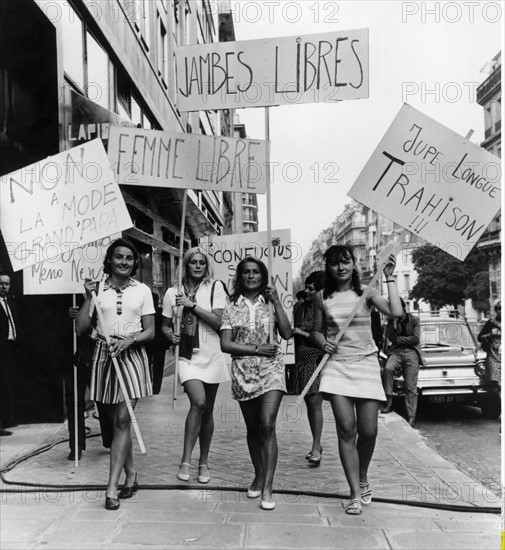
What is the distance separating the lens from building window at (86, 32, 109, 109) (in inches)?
400

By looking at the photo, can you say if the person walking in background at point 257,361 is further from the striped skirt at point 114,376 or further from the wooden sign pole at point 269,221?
the striped skirt at point 114,376

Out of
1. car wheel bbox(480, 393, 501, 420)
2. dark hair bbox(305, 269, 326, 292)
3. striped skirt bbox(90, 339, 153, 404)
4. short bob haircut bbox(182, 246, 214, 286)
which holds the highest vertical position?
short bob haircut bbox(182, 246, 214, 286)

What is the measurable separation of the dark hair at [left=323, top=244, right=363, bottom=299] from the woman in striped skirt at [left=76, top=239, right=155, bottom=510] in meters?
1.30

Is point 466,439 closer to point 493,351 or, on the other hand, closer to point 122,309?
point 493,351

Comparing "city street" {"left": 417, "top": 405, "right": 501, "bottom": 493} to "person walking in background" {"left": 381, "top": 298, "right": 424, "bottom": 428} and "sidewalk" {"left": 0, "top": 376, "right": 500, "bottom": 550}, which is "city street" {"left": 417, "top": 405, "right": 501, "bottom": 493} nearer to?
"person walking in background" {"left": 381, "top": 298, "right": 424, "bottom": 428}

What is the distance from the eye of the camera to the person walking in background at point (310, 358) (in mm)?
6277

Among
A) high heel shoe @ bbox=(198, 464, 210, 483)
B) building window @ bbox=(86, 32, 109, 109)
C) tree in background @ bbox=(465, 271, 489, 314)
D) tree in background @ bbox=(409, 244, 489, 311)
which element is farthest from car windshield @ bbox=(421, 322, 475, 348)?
tree in background @ bbox=(409, 244, 489, 311)

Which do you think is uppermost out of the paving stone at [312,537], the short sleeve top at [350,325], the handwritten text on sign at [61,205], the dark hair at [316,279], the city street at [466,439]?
the handwritten text on sign at [61,205]

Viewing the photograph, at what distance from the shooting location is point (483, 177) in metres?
4.77

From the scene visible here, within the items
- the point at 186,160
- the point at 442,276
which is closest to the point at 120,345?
the point at 186,160

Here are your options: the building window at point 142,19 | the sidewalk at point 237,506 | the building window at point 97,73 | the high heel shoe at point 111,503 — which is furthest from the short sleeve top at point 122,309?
the building window at point 142,19

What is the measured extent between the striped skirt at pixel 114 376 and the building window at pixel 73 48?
16.9ft

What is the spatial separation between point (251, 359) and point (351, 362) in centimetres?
71

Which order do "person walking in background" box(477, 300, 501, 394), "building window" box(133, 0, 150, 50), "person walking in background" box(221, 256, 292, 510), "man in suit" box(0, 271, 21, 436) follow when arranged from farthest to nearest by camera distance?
1. "building window" box(133, 0, 150, 50)
2. "person walking in background" box(477, 300, 501, 394)
3. "man in suit" box(0, 271, 21, 436)
4. "person walking in background" box(221, 256, 292, 510)
